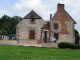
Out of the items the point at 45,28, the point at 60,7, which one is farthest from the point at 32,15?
the point at 60,7

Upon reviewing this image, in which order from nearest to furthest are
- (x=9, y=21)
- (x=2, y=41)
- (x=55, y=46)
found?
(x=55, y=46) → (x=2, y=41) → (x=9, y=21)

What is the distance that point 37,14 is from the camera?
3775 centimetres

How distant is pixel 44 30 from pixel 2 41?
9826 mm

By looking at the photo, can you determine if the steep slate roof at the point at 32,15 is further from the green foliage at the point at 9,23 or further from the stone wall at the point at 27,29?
the green foliage at the point at 9,23

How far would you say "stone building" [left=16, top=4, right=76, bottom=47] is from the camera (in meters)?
36.9

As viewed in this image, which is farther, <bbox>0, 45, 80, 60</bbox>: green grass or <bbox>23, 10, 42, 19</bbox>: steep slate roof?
<bbox>23, 10, 42, 19</bbox>: steep slate roof

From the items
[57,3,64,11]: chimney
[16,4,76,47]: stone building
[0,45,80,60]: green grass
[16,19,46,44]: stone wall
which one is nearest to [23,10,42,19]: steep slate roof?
[16,4,76,47]: stone building

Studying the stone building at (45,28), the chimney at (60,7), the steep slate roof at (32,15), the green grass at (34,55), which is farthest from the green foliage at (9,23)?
the green grass at (34,55)

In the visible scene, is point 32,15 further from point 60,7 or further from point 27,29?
point 60,7

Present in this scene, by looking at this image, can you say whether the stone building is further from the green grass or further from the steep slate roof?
the green grass

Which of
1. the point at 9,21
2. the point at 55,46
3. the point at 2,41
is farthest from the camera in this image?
the point at 9,21

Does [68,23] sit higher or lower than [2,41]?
higher

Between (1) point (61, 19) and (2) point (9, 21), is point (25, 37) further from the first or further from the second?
(2) point (9, 21)

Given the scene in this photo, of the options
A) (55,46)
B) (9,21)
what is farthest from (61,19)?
(9,21)
